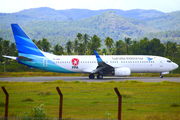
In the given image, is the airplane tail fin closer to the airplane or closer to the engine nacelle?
the airplane

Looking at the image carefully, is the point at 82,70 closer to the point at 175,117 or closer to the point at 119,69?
the point at 119,69

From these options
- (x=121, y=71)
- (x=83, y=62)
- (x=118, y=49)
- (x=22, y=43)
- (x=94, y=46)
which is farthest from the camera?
(x=118, y=49)

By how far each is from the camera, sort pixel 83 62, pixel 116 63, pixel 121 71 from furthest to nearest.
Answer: pixel 116 63 < pixel 83 62 < pixel 121 71

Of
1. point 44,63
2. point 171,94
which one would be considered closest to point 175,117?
point 171,94

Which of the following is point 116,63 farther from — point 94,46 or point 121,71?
point 94,46

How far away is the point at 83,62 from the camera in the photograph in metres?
34.7

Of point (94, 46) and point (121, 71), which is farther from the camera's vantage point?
point (94, 46)

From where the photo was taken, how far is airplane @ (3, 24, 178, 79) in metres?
32.8

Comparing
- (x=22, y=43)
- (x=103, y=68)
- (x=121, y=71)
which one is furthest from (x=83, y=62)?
(x=22, y=43)

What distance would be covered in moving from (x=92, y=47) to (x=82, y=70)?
238ft

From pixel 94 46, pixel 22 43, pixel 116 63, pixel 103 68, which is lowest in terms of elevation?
pixel 103 68

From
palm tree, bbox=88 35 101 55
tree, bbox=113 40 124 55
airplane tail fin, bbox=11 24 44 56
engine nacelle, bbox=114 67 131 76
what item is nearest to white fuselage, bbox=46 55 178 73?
engine nacelle, bbox=114 67 131 76

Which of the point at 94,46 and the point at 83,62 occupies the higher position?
the point at 94,46

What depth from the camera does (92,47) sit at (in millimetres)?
106875
